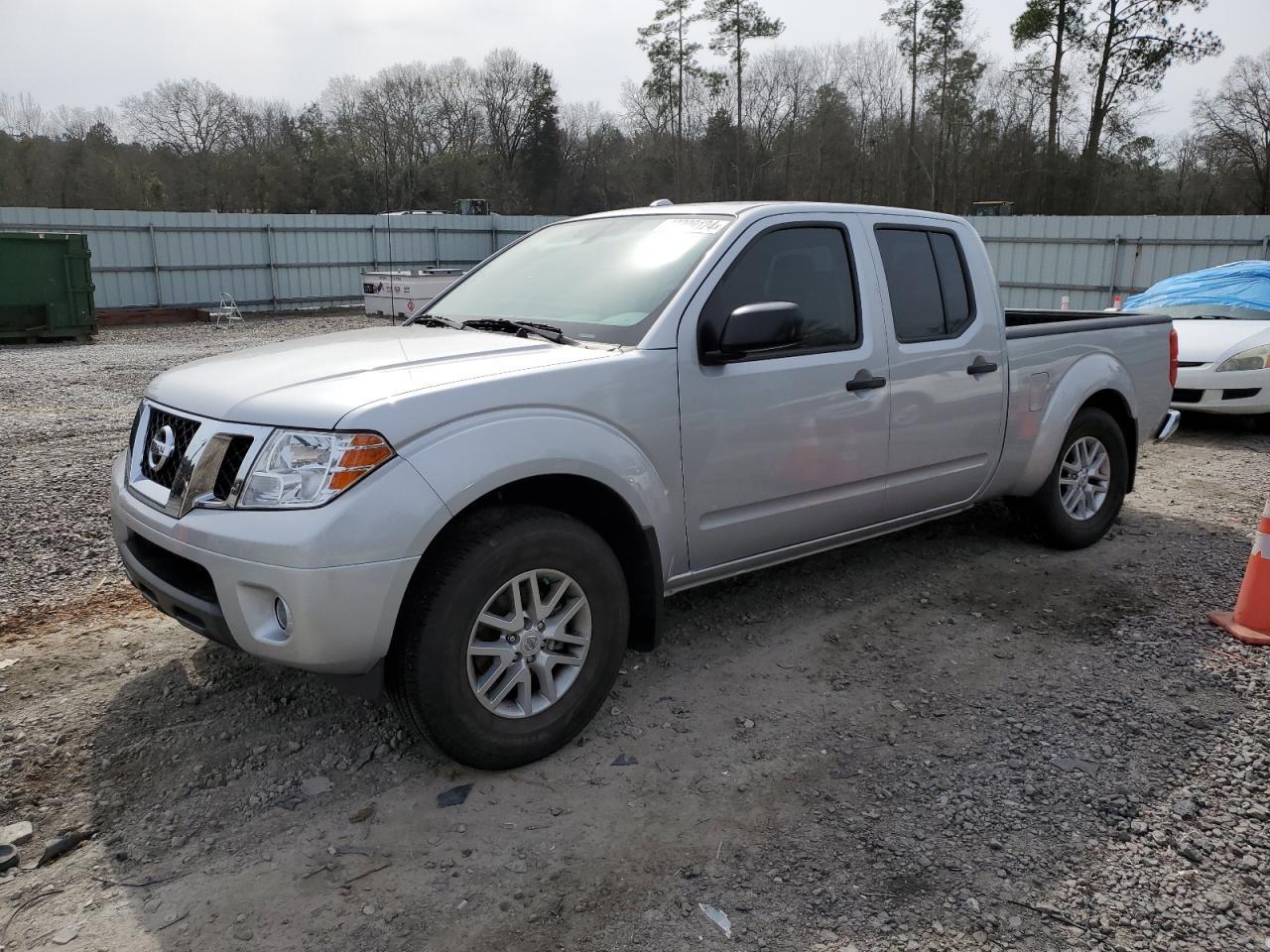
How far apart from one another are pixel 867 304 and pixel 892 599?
1.54 metres

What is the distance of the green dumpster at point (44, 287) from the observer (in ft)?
56.3

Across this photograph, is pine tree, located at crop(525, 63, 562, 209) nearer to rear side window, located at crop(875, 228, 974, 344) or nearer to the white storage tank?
the white storage tank

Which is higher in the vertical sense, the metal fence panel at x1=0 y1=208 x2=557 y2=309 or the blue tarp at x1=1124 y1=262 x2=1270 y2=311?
the metal fence panel at x1=0 y1=208 x2=557 y2=309

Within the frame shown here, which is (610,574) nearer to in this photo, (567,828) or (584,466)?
(584,466)

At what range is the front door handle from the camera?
407 cm

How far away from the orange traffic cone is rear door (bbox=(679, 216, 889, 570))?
5.80ft

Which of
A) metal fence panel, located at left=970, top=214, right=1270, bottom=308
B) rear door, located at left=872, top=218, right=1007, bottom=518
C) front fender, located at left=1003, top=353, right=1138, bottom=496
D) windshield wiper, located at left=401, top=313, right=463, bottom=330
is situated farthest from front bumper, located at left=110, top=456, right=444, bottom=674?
metal fence panel, located at left=970, top=214, right=1270, bottom=308

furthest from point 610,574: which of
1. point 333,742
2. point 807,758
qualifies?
point 333,742

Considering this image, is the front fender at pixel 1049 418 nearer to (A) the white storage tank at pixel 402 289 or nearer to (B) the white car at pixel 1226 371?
(B) the white car at pixel 1226 371

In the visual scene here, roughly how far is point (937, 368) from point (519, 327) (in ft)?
6.63

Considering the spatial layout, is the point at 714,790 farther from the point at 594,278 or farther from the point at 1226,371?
the point at 1226,371

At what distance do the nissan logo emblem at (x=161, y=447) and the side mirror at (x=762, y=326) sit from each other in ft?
6.44

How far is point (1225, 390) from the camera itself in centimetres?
906

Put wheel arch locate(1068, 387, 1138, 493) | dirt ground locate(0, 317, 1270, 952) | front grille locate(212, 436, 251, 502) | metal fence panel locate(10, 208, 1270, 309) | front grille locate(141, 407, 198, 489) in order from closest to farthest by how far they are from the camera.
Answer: dirt ground locate(0, 317, 1270, 952) < front grille locate(212, 436, 251, 502) < front grille locate(141, 407, 198, 489) < wheel arch locate(1068, 387, 1138, 493) < metal fence panel locate(10, 208, 1270, 309)
